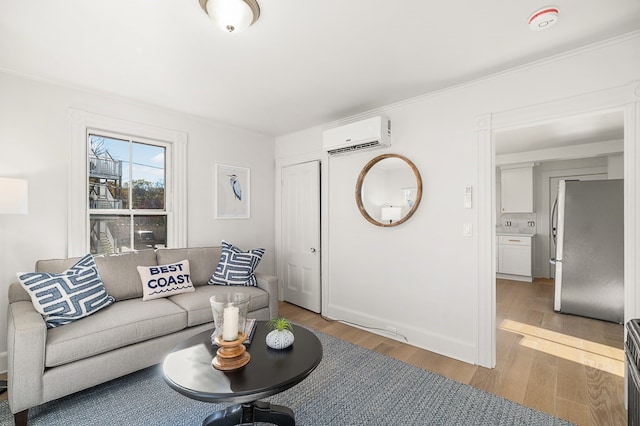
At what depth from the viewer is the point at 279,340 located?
5.71ft

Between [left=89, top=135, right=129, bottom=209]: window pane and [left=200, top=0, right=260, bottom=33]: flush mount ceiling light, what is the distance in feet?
6.78

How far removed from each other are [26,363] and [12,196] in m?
1.15

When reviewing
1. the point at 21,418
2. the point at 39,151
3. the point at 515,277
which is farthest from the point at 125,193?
the point at 515,277

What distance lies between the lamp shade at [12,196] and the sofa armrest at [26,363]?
0.79m

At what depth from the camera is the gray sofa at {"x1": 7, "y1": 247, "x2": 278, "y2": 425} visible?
5.82ft

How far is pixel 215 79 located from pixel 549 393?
11.6ft

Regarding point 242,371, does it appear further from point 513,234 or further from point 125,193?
point 513,234

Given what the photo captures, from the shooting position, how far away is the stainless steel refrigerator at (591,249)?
3.51 meters

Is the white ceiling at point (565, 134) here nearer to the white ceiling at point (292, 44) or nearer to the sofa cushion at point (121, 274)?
the white ceiling at point (292, 44)

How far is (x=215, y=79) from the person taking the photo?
99.9 inches

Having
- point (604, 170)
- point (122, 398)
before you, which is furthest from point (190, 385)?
point (604, 170)

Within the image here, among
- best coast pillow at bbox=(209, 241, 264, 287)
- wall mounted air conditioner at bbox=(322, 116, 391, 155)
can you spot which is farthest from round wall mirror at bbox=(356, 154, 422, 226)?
best coast pillow at bbox=(209, 241, 264, 287)

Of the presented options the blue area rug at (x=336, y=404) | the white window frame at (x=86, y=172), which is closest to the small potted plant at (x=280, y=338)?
the blue area rug at (x=336, y=404)

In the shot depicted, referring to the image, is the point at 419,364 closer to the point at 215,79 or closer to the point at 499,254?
the point at 215,79
